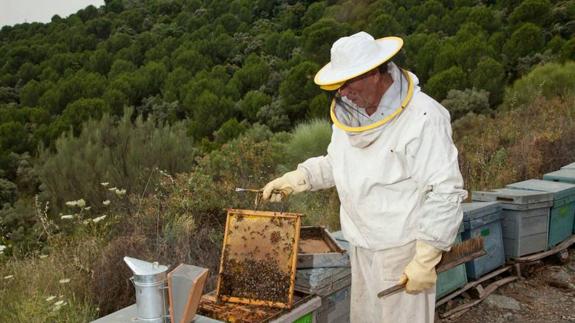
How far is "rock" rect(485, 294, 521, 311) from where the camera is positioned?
4.88 m

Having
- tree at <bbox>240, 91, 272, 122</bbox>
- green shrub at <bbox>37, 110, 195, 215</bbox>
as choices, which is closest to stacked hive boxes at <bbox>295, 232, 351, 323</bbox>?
green shrub at <bbox>37, 110, 195, 215</bbox>

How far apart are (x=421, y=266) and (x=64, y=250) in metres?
3.23

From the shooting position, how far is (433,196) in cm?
230

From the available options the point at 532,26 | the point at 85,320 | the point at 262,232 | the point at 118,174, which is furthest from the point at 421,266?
the point at 532,26

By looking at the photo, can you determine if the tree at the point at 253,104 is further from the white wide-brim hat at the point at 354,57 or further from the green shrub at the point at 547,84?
the white wide-brim hat at the point at 354,57

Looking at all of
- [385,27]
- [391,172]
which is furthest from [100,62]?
[391,172]

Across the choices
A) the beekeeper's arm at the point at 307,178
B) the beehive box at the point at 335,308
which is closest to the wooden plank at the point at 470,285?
the beehive box at the point at 335,308

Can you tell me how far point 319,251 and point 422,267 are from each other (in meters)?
0.91

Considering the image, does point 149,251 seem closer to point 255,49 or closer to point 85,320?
point 85,320

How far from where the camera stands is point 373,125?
239 centimetres

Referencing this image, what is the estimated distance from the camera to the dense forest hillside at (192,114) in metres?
4.73

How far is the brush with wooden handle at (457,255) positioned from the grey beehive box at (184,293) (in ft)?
2.79

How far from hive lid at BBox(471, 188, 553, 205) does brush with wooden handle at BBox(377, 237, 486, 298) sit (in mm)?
2207

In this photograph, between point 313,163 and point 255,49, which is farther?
point 255,49
